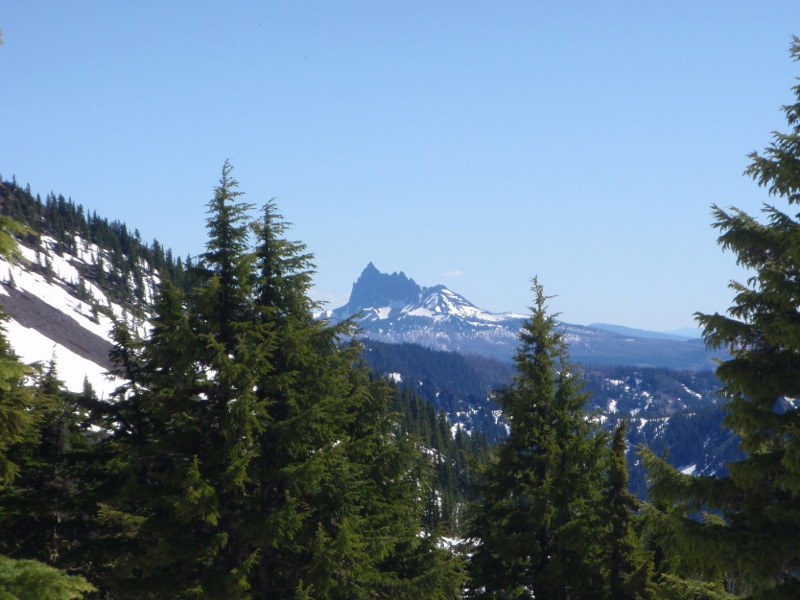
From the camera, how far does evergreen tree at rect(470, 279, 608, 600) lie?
18.9 metres

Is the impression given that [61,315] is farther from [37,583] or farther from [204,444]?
[37,583]

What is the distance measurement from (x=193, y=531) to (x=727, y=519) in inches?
357

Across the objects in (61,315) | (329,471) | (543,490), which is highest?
(61,315)

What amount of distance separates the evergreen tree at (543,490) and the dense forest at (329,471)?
7 centimetres

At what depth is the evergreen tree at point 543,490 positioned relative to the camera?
18.9 m

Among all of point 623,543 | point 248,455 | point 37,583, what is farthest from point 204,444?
point 623,543

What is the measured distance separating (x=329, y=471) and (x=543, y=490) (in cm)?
717

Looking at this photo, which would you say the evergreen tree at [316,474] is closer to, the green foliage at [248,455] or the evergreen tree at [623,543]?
the green foliage at [248,455]

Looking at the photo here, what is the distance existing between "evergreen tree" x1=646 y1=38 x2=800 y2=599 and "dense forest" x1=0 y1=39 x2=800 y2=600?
0.03 m

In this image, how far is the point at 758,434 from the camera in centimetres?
1046

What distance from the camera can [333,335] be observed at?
15.2 metres

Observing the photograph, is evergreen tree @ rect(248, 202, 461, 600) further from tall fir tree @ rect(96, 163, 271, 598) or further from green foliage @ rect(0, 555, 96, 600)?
green foliage @ rect(0, 555, 96, 600)

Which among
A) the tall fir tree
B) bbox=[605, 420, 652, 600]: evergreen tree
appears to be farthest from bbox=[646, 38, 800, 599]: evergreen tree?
bbox=[605, 420, 652, 600]: evergreen tree

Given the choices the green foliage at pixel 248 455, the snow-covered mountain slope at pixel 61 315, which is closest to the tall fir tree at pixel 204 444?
the green foliage at pixel 248 455
